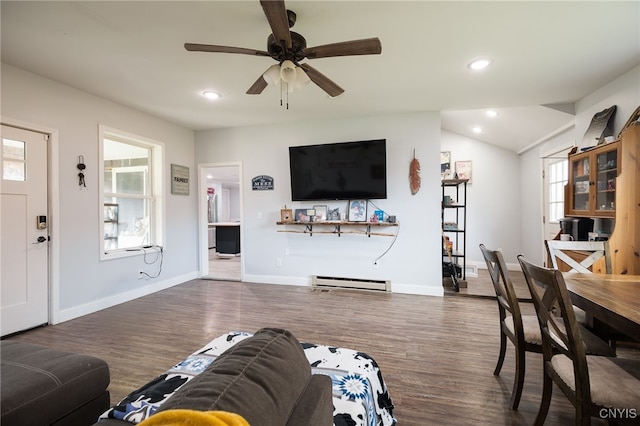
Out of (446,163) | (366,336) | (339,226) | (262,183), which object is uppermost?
(446,163)

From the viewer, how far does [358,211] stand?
420 cm

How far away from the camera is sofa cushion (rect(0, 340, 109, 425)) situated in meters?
1.12

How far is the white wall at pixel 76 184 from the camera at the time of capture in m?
2.85

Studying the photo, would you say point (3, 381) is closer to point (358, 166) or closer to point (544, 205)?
point (358, 166)

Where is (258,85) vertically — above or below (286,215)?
above

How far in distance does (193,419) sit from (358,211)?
387 cm

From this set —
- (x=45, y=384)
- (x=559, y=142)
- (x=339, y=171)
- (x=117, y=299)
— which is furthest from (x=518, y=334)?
(x=117, y=299)

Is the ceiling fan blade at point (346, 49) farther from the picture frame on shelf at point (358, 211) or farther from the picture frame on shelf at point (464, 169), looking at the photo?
the picture frame on shelf at point (464, 169)

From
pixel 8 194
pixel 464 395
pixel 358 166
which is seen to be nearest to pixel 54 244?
pixel 8 194

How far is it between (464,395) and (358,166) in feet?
9.69

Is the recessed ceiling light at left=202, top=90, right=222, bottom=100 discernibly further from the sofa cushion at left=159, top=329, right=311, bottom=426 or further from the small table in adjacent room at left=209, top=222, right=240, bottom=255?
the small table in adjacent room at left=209, top=222, right=240, bottom=255

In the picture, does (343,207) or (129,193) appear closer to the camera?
(129,193)

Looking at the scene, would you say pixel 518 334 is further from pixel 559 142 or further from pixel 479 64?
pixel 559 142

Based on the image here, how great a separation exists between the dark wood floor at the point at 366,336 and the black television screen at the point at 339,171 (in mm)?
1488
